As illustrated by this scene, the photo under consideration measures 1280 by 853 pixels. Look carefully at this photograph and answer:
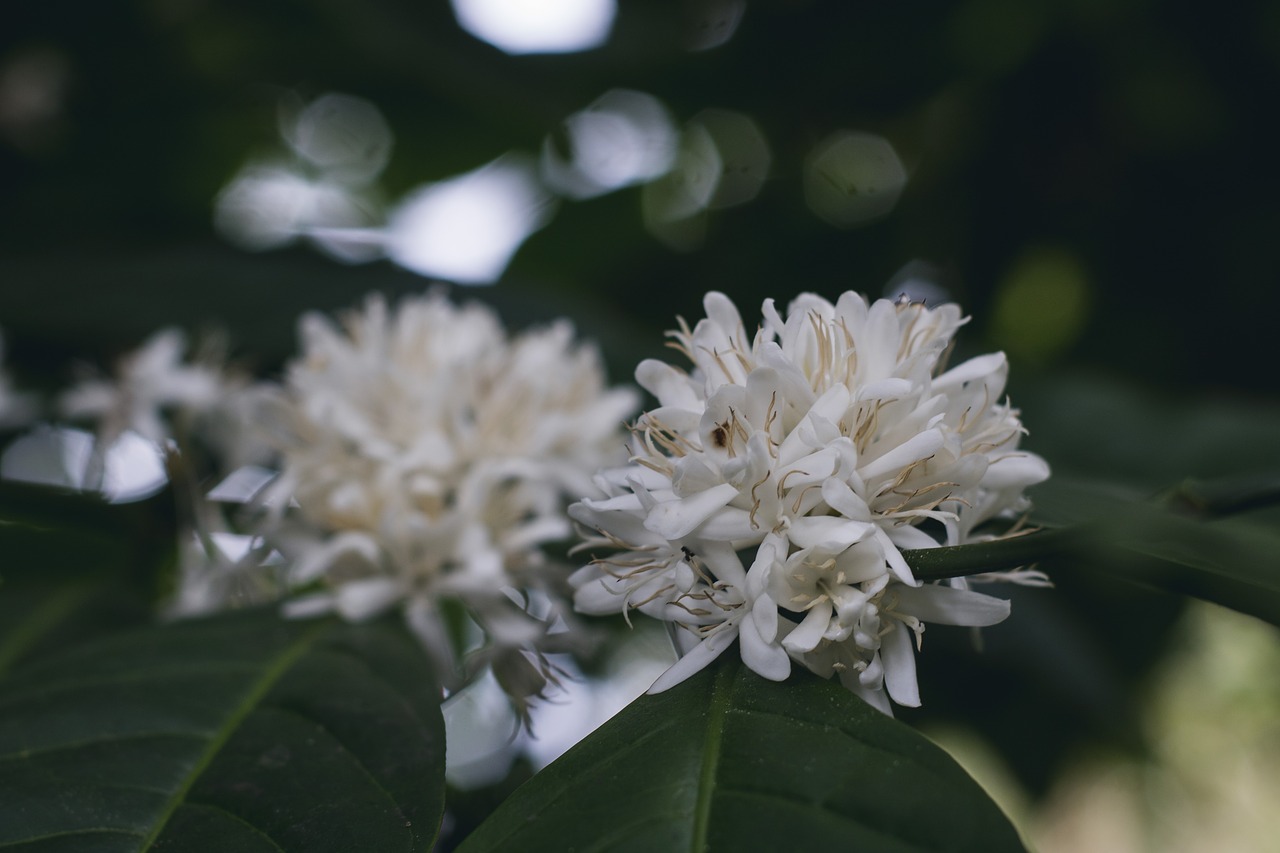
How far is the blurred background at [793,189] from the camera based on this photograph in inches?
79.4

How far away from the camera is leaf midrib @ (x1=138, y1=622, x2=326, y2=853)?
0.79 m

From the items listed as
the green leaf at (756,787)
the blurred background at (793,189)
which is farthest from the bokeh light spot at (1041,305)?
the green leaf at (756,787)

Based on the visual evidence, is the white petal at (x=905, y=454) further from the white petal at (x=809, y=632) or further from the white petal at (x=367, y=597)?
the white petal at (x=367, y=597)

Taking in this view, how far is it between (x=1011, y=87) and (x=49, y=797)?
246 cm

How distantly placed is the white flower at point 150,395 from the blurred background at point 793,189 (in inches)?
7.2

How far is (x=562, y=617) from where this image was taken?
119cm

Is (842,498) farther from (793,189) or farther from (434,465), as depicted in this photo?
(793,189)

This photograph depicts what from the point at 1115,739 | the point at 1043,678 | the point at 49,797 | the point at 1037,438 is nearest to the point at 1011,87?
the point at 1037,438

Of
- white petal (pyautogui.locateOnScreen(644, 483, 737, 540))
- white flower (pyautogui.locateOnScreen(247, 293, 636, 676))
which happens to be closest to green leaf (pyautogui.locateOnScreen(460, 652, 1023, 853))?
white petal (pyautogui.locateOnScreen(644, 483, 737, 540))

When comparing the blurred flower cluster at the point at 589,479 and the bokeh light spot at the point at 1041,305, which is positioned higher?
the blurred flower cluster at the point at 589,479

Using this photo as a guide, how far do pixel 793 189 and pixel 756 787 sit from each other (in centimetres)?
223

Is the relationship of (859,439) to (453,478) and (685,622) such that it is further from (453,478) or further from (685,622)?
(453,478)

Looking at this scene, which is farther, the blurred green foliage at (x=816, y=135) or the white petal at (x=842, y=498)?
the blurred green foliage at (x=816, y=135)

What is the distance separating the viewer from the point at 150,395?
1585 millimetres
